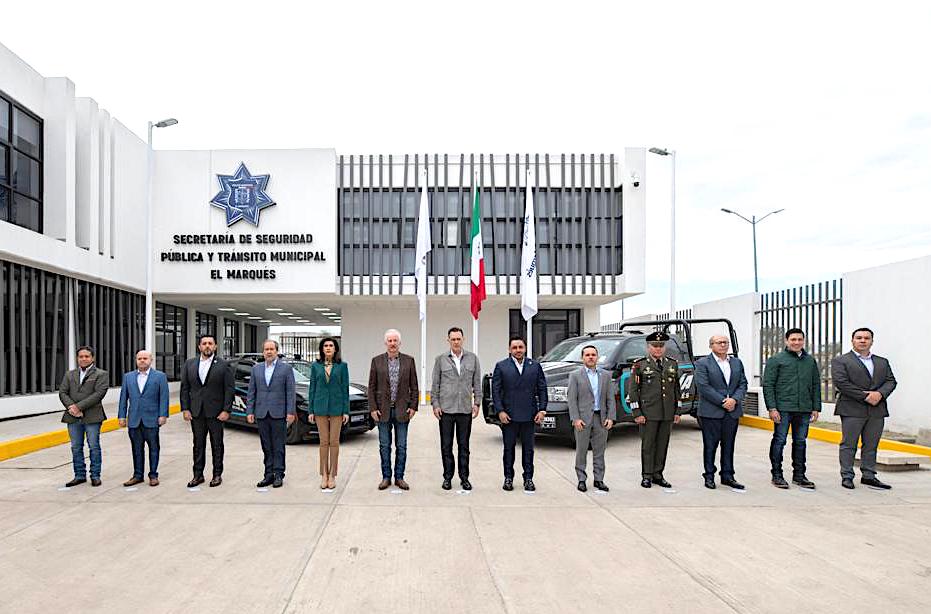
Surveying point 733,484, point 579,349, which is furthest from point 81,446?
point 579,349

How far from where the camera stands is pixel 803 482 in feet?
24.8

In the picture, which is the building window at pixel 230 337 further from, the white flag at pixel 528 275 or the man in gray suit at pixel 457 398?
the man in gray suit at pixel 457 398

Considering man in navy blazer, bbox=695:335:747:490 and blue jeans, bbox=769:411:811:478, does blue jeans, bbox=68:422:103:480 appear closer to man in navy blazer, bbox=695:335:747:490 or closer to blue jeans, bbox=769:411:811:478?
man in navy blazer, bbox=695:335:747:490

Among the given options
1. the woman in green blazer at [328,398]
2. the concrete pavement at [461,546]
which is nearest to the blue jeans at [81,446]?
the concrete pavement at [461,546]

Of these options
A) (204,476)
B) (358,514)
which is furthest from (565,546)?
(204,476)

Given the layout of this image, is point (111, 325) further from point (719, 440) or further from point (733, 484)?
point (733, 484)

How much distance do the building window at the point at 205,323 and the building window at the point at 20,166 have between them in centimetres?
1209

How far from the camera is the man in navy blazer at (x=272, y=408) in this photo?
7535 mm

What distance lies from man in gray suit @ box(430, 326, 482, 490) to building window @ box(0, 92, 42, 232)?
12.3 meters

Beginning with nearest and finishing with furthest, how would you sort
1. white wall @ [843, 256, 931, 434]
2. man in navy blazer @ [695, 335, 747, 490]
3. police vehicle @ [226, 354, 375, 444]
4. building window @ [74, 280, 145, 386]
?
man in navy blazer @ [695, 335, 747, 490] → white wall @ [843, 256, 931, 434] → police vehicle @ [226, 354, 375, 444] → building window @ [74, 280, 145, 386]

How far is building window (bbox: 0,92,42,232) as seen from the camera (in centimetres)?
1433

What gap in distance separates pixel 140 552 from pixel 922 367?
36.2 ft

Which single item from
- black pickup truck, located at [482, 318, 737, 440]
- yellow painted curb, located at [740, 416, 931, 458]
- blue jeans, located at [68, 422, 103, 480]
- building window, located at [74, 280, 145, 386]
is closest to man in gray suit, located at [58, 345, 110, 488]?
blue jeans, located at [68, 422, 103, 480]

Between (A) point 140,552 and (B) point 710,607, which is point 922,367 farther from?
(A) point 140,552
